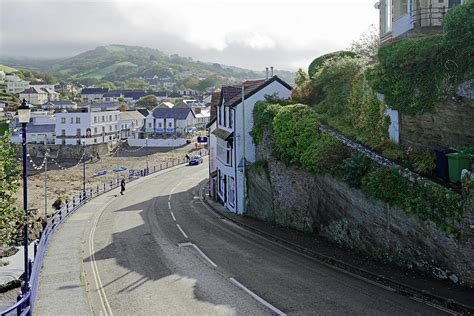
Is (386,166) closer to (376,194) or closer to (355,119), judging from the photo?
(376,194)

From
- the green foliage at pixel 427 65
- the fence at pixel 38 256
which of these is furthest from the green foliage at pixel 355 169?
the fence at pixel 38 256

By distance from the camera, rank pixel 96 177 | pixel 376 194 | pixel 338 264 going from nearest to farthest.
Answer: pixel 376 194, pixel 338 264, pixel 96 177

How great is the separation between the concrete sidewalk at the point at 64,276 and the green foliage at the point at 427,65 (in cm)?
1375

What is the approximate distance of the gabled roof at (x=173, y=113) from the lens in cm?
11525

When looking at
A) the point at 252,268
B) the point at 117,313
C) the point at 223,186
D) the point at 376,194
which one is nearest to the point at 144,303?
the point at 117,313

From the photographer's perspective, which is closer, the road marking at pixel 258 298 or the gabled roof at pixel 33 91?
the road marking at pixel 258 298

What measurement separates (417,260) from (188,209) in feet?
72.8

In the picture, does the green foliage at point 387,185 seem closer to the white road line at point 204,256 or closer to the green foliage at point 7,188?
the white road line at point 204,256

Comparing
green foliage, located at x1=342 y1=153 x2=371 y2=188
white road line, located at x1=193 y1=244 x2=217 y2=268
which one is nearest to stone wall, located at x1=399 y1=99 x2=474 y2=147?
green foliage, located at x1=342 y1=153 x2=371 y2=188

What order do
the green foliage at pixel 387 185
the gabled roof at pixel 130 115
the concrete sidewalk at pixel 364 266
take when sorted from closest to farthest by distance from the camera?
the concrete sidewalk at pixel 364 266, the green foliage at pixel 387 185, the gabled roof at pixel 130 115

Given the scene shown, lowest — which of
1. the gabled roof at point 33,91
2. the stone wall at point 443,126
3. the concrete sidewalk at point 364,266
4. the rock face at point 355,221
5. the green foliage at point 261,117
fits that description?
the concrete sidewalk at point 364,266

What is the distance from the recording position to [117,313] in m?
14.1

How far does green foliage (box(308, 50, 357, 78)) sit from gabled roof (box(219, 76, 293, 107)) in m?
2.77

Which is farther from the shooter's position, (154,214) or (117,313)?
(154,214)
